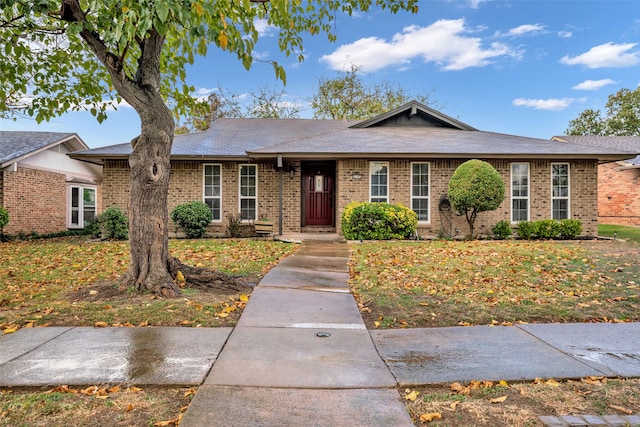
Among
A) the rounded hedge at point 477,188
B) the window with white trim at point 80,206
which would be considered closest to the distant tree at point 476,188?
the rounded hedge at point 477,188

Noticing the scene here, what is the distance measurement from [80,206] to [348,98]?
1994 cm

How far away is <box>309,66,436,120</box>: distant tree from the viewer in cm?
3030

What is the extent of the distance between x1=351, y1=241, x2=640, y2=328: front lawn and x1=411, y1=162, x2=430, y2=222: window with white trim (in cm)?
415

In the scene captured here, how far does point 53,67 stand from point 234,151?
6.70 m

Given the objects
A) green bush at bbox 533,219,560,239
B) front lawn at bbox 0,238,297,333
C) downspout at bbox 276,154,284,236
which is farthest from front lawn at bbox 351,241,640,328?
downspout at bbox 276,154,284,236

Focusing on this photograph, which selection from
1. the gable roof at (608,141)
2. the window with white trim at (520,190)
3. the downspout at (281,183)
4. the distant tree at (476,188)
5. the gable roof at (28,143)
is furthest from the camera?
the gable roof at (608,141)

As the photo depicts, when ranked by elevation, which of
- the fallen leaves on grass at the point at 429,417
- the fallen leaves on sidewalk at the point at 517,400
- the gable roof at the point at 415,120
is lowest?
the fallen leaves on sidewalk at the point at 517,400

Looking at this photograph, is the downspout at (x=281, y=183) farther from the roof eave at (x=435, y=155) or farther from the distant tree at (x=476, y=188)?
the distant tree at (x=476, y=188)

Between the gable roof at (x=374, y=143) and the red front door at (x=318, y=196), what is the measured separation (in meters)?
1.16

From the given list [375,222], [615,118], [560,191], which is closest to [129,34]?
[375,222]

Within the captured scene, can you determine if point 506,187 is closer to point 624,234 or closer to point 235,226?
point 624,234

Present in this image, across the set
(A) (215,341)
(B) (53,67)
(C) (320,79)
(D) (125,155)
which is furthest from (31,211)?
(C) (320,79)

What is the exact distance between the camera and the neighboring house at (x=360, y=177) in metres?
13.1

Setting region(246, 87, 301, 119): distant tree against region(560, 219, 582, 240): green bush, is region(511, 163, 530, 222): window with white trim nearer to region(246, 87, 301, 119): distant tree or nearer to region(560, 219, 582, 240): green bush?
region(560, 219, 582, 240): green bush
